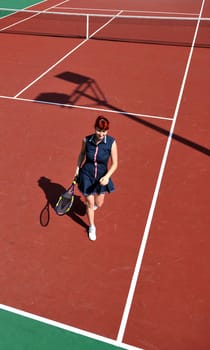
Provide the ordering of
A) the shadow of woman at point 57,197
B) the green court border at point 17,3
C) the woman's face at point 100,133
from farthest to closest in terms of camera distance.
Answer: the green court border at point 17,3, the shadow of woman at point 57,197, the woman's face at point 100,133

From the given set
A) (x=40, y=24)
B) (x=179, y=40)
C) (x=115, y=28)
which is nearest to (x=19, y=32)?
(x=40, y=24)

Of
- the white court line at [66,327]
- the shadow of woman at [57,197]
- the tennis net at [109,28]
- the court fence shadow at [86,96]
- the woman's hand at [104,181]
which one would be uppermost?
the tennis net at [109,28]

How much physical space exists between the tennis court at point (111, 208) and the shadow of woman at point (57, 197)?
0.07ft

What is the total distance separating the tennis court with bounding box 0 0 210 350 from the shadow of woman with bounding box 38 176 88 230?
0.8 inches

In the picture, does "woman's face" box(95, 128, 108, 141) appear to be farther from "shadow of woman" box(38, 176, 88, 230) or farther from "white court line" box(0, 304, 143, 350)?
"white court line" box(0, 304, 143, 350)

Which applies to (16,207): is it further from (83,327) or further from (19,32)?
(19,32)

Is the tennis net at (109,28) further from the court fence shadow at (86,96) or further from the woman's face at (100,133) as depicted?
the woman's face at (100,133)

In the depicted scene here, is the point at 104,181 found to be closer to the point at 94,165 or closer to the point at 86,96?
the point at 94,165

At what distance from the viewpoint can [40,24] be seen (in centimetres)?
1728

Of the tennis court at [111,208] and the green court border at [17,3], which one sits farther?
the green court border at [17,3]

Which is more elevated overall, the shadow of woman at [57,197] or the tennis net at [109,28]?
the tennis net at [109,28]

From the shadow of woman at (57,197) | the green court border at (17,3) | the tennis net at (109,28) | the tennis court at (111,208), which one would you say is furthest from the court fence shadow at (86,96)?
the green court border at (17,3)

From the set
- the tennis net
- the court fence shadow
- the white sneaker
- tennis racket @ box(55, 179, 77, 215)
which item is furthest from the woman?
the tennis net

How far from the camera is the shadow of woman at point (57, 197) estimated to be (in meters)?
5.79
